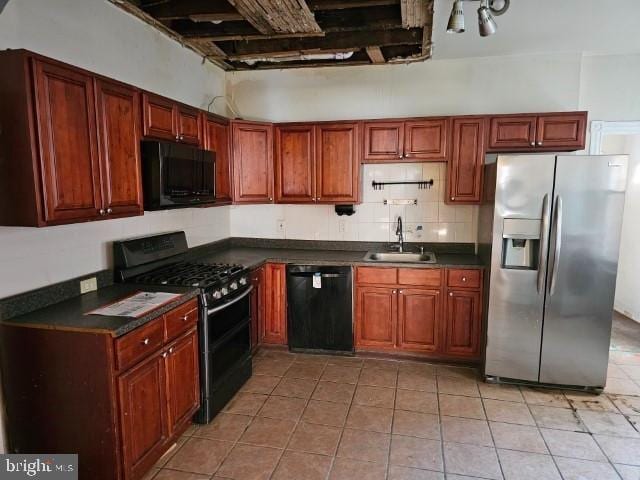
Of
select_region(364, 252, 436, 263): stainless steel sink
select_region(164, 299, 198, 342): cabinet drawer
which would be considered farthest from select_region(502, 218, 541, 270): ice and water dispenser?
select_region(164, 299, 198, 342): cabinet drawer

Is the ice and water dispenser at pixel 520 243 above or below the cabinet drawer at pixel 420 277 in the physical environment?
above

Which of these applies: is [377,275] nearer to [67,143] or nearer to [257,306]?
[257,306]

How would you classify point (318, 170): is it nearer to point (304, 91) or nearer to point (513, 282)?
point (304, 91)

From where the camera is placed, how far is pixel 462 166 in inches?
146

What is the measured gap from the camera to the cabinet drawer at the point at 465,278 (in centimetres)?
352

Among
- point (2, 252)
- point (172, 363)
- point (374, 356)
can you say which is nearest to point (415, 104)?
point (374, 356)

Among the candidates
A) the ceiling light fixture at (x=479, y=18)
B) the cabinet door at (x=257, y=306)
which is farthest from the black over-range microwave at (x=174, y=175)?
the ceiling light fixture at (x=479, y=18)

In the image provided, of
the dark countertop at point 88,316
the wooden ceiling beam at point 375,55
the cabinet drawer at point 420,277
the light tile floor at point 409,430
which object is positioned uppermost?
the wooden ceiling beam at point 375,55

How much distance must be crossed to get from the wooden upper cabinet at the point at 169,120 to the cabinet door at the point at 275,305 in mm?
1330

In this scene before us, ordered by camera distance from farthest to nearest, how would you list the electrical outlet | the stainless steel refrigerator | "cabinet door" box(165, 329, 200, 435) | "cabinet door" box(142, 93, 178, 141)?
the stainless steel refrigerator → "cabinet door" box(142, 93, 178, 141) → the electrical outlet → "cabinet door" box(165, 329, 200, 435)

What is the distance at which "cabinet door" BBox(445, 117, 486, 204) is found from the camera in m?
3.65

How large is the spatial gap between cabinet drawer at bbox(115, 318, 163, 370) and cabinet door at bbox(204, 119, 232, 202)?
1.64m

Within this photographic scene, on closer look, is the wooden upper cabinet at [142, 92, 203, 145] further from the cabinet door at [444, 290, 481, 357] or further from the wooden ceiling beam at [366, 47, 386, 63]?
the cabinet door at [444, 290, 481, 357]

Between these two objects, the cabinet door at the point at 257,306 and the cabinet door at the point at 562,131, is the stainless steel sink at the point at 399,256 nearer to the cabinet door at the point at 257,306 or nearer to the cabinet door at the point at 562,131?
the cabinet door at the point at 257,306
